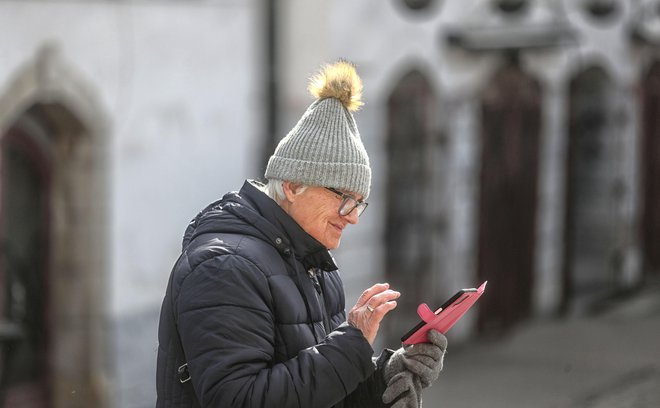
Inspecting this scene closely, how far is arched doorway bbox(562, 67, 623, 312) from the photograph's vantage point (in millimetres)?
13500

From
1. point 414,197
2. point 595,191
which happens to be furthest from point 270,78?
point 595,191

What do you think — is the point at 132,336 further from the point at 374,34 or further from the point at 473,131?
the point at 473,131

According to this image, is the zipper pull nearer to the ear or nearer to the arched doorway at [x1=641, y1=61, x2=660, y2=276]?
the ear

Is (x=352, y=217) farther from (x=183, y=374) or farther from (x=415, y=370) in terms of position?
(x=183, y=374)

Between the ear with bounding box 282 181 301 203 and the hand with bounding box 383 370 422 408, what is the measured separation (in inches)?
19.7

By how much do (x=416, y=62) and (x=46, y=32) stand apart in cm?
387

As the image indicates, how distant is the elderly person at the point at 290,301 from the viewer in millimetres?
3104

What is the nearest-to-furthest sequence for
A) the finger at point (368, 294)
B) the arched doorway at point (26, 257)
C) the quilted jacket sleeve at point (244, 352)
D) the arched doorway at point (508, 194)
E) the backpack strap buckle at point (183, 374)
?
the quilted jacket sleeve at point (244, 352)
the backpack strap buckle at point (183, 374)
the finger at point (368, 294)
the arched doorway at point (26, 257)
the arched doorway at point (508, 194)

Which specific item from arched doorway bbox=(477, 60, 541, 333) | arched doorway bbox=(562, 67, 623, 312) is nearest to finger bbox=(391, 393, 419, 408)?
arched doorway bbox=(477, 60, 541, 333)

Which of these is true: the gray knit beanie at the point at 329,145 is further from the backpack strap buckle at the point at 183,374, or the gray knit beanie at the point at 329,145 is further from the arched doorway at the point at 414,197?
the arched doorway at the point at 414,197

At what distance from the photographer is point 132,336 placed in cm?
832

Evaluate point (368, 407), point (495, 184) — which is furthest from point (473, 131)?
point (368, 407)

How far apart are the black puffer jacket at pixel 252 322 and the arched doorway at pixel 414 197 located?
23.6 ft

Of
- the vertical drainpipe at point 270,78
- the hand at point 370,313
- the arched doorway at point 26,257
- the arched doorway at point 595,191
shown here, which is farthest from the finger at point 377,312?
the arched doorway at point 595,191
